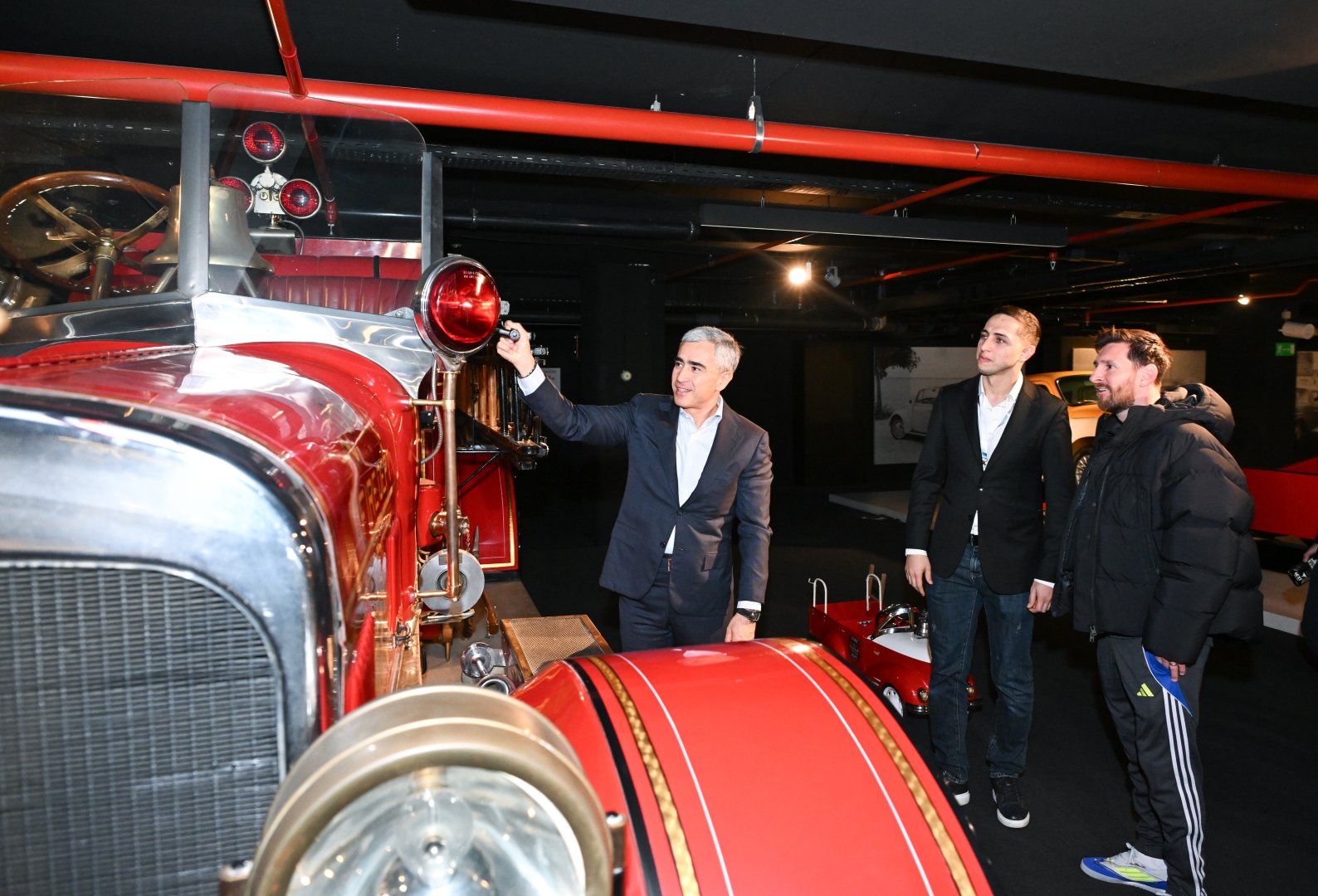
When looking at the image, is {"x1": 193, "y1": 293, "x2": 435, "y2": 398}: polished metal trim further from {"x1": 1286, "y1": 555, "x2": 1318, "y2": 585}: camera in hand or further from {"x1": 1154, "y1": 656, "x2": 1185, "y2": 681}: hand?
{"x1": 1286, "y1": 555, "x2": 1318, "y2": 585}: camera in hand

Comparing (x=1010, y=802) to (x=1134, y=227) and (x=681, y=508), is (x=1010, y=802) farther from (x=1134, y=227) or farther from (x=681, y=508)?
(x=1134, y=227)

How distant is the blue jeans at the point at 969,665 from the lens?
10.4ft

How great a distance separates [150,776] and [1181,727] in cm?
277

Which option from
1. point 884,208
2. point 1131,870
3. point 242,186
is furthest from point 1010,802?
point 884,208

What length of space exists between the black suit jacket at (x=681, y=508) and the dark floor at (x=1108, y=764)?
0.78 metres

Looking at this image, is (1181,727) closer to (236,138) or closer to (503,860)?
(503,860)

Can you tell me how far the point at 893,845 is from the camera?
1314mm

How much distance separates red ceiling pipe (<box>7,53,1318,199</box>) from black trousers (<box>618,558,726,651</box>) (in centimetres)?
222

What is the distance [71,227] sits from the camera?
2.05 m

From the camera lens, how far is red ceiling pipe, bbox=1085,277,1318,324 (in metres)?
10.0

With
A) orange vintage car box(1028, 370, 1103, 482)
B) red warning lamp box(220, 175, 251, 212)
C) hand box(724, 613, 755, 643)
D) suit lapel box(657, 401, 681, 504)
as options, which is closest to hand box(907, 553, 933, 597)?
hand box(724, 613, 755, 643)

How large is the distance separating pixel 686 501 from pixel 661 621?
43 centimetres

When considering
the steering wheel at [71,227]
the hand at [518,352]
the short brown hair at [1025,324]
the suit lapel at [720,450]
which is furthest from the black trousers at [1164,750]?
the steering wheel at [71,227]

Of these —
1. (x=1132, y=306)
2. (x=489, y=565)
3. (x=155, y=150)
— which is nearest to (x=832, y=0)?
(x=155, y=150)
